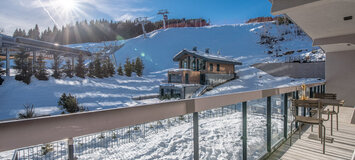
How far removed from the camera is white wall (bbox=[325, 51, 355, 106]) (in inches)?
252

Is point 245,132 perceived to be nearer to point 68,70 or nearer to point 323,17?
point 323,17

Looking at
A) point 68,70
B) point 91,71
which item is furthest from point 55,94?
point 91,71

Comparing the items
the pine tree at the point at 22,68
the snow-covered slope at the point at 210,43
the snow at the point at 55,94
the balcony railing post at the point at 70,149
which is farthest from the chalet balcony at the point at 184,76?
the balcony railing post at the point at 70,149

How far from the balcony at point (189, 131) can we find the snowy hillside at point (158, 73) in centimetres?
859

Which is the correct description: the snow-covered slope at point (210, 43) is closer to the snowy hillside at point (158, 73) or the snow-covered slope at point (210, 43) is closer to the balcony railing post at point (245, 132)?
the snowy hillside at point (158, 73)

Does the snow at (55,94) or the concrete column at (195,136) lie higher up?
the concrete column at (195,136)

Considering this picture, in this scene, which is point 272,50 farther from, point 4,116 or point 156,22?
point 156,22

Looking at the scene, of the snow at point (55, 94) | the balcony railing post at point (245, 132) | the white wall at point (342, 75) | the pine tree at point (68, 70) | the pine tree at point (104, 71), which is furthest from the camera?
the pine tree at point (104, 71)

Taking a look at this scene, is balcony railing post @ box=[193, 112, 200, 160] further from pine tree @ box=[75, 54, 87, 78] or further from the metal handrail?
pine tree @ box=[75, 54, 87, 78]

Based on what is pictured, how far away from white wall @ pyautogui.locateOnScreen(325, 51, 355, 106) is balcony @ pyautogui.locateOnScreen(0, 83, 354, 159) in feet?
10.7

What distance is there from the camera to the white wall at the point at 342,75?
6402 mm

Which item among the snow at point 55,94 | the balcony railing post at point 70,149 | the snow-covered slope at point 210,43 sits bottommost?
the snow at point 55,94

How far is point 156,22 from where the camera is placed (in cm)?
5794

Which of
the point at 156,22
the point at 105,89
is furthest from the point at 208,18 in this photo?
the point at 105,89
